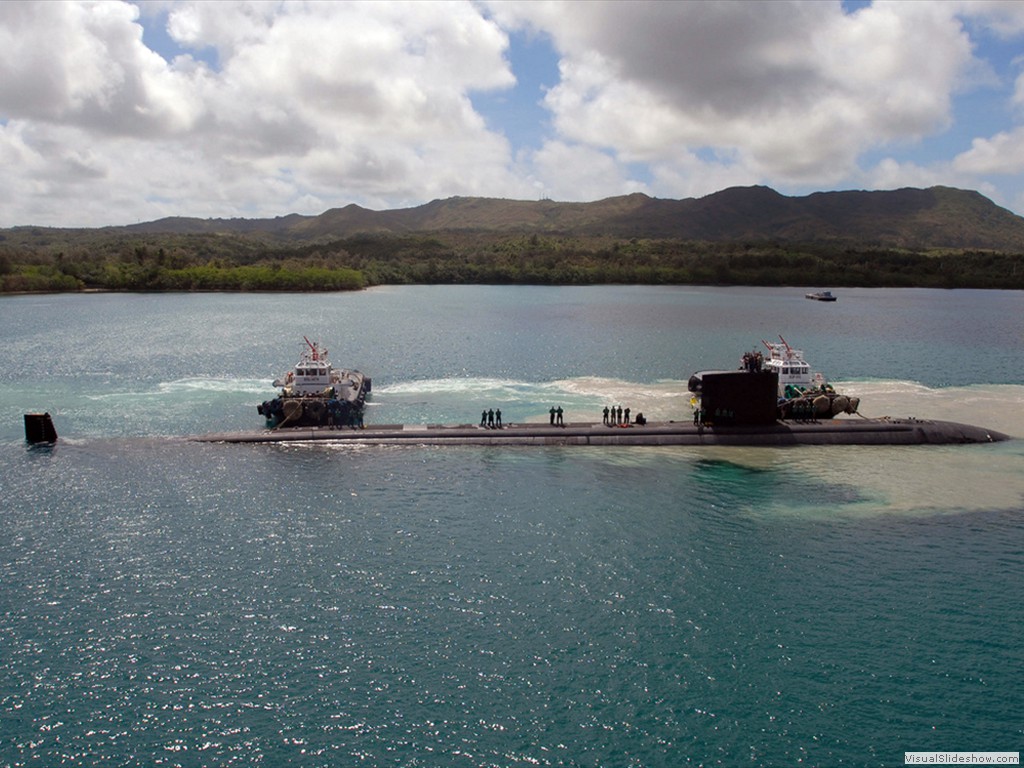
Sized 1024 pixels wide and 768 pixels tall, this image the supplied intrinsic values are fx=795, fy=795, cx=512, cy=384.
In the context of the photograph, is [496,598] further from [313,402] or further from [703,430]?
[313,402]

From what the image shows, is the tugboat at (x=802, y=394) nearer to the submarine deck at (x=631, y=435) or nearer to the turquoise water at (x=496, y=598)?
the submarine deck at (x=631, y=435)

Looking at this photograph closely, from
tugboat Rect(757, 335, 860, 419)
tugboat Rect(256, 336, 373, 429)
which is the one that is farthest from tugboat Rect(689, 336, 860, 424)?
tugboat Rect(256, 336, 373, 429)

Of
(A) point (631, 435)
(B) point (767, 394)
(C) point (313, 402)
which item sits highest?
(B) point (767, 394)

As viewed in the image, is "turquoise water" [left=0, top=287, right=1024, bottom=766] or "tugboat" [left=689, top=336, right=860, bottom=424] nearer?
"turquoise water" [left=0, top=287, right=1024, bottom=766]

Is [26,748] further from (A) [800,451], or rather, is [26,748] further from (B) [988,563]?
(A) [800,451]

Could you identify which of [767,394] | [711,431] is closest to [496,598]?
[711,431]

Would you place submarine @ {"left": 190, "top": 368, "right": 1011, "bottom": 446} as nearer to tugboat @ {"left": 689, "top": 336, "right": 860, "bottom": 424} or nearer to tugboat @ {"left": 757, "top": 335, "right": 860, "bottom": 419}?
tugboat @ {"left": 689, "top": 336, "right": 860, "bottom": 424}
